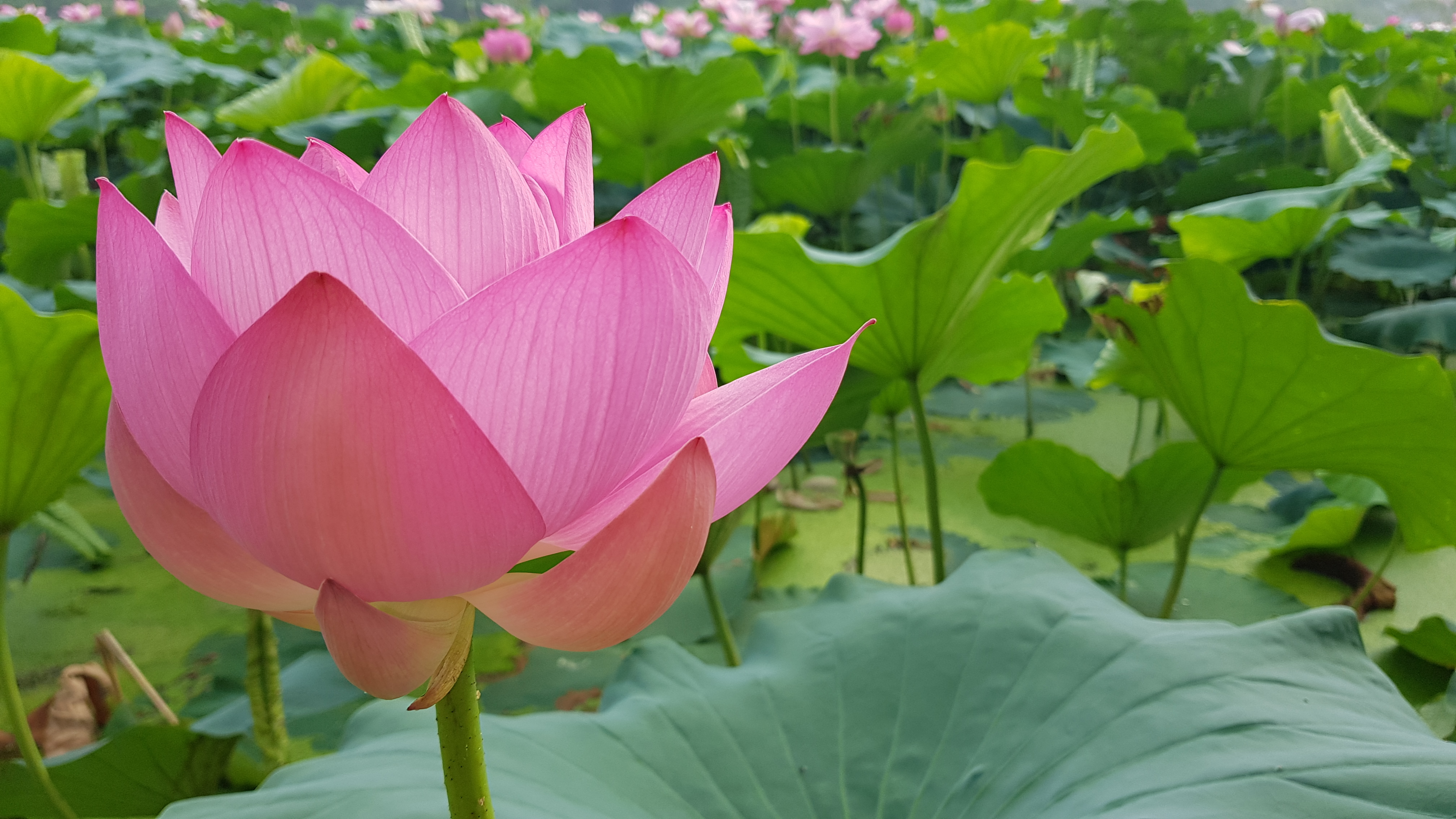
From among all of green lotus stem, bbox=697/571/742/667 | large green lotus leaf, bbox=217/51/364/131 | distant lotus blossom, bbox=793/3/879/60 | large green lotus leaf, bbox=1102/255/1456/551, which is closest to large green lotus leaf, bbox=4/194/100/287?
large green lotus leaf, bbox=217/51/364/131

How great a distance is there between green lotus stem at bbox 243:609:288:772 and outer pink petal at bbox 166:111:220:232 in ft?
1.69

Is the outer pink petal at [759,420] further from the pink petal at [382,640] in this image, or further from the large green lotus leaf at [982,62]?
the large green lotus leaf at [982,62]

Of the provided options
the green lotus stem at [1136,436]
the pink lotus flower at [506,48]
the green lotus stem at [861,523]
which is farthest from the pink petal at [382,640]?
the pink lotus flower at [506,48]

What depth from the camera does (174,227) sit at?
0.78ft

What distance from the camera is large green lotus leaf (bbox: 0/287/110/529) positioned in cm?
49

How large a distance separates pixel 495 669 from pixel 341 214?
0.80 m

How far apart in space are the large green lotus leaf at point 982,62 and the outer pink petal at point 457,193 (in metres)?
1.69

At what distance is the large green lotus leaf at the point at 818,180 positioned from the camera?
1666mm

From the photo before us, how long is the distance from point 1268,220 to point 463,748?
1151 millimetres

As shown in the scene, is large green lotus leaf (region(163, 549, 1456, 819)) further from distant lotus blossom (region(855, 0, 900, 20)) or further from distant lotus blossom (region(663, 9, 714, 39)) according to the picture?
distant lotus blossom (region(663, 9, 714, 39))

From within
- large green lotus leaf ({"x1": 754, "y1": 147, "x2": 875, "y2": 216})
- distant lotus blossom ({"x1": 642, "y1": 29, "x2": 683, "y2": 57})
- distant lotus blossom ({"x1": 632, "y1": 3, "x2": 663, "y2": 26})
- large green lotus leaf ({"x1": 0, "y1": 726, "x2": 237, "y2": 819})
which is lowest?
large green lotus leaf ({"x1": 0, "y1": 726, "x2": 237, "y2": 819})

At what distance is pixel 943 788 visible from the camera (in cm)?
42

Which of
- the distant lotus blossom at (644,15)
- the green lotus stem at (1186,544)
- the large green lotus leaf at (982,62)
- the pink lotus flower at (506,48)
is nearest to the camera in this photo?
the green lotus stem at (1186,544)

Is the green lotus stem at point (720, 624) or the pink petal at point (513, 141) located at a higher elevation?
the pink petal at point (513, 141)
